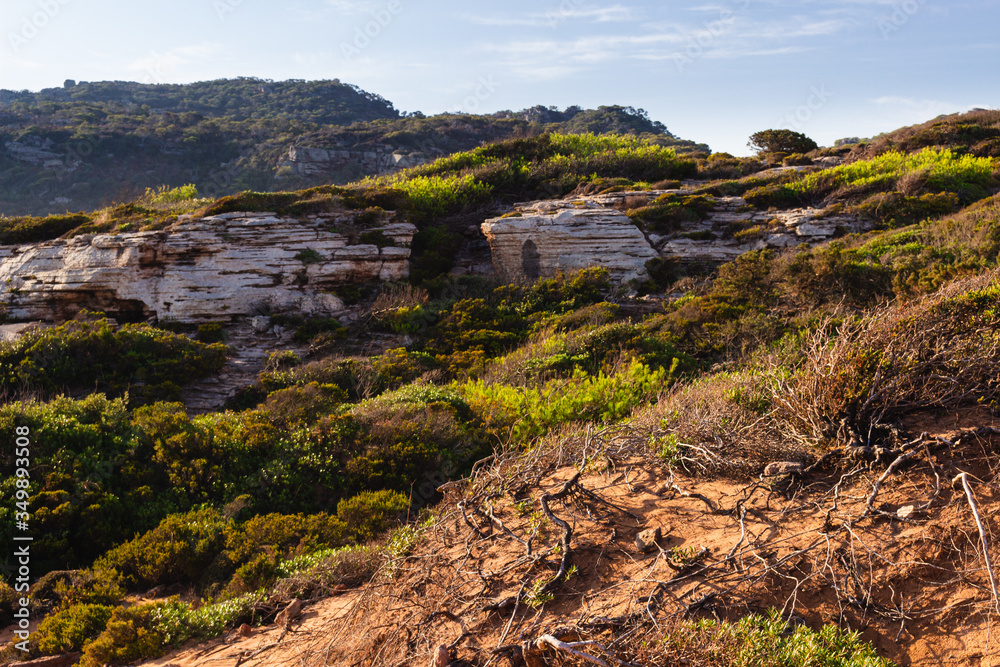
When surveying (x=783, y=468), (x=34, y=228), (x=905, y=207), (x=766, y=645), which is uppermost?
(x=34, y=228)

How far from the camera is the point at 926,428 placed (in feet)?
11.3

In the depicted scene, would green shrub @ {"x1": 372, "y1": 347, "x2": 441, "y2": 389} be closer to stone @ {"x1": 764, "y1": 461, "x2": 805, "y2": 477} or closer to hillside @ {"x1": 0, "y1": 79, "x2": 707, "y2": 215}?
stone @ {"x1": 764, "y1": 461, "x2": 805, "y2": 477}

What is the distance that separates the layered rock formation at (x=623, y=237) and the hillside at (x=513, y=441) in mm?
102

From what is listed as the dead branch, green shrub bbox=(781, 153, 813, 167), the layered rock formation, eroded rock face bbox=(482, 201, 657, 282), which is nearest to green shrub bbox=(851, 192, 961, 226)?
the layered rock formation

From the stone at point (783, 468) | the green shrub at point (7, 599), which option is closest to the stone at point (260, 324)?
the green shrub at point (7, 599)

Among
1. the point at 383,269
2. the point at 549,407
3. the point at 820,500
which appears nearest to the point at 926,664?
the point at 820,500

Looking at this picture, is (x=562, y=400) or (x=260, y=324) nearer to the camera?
(x=562, y=400)

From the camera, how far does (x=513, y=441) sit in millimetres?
6480

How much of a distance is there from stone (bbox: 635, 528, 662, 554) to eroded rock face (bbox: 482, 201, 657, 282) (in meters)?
11.2

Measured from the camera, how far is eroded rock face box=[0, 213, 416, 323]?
1276 cm

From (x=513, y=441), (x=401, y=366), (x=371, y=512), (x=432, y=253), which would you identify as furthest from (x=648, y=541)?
(x=432, y=253)

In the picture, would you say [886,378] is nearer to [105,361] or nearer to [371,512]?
[371,512]

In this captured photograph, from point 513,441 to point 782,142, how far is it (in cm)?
2350

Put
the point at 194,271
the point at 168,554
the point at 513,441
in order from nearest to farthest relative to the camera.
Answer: the point at 168,554 < the point at 513,441 < the point at 194,271
